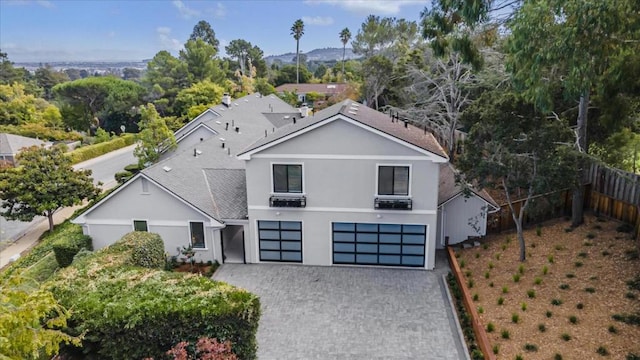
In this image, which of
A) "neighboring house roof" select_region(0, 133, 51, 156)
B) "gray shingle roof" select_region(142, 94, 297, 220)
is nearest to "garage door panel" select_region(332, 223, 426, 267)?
"gray shingle roof" select_region(142, 94, 297, 220)

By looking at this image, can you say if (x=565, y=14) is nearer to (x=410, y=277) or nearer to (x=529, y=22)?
(x=529, y=22)

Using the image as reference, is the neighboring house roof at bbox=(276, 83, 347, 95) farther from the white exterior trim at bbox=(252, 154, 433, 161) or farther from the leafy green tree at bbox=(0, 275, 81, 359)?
the leafy green tree at bbox=(0, 275, 81, 359)

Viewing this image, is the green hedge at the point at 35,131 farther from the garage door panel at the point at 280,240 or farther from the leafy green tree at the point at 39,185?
the garage door panel at the point at 280,240

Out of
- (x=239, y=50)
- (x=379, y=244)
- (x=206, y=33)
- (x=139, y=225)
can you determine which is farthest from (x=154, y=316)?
(x=206, y=33)

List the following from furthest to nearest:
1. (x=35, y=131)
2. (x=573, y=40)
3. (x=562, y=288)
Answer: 1. (x=35, y=131)
2. (x=562, y=288)
3. (x=573, y=40)

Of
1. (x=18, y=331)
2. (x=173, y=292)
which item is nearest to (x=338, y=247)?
(x=173, y=292)

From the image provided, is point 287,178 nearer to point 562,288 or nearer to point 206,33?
point 562,288
